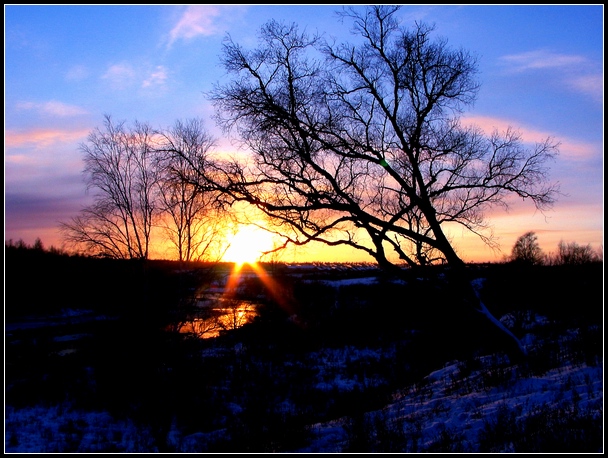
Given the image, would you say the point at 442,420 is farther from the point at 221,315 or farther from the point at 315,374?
the point at 221,315

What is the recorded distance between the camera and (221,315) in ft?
107

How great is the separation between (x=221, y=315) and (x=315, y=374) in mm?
14602

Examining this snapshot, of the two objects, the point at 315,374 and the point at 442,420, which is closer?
the point at 442,420

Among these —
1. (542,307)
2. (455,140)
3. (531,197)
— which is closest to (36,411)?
(455,140)

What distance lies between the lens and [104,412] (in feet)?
47.6

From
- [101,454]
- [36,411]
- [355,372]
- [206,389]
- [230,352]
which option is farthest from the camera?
[230,352]

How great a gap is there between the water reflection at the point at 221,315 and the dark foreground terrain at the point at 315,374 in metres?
0.65

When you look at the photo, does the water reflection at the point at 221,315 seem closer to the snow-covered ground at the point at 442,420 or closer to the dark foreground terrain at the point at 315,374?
the dark foreground terrain at the point at 315,374

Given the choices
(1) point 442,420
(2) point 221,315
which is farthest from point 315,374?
(2) point 221,315

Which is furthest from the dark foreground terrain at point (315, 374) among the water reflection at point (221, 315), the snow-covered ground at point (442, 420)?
the water reflection at point (221, 315)

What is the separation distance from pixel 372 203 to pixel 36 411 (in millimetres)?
10930

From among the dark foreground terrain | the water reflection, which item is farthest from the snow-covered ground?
the water reflection

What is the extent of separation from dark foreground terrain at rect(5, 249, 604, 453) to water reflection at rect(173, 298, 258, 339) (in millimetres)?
655

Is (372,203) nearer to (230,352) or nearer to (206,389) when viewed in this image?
(206,389)
